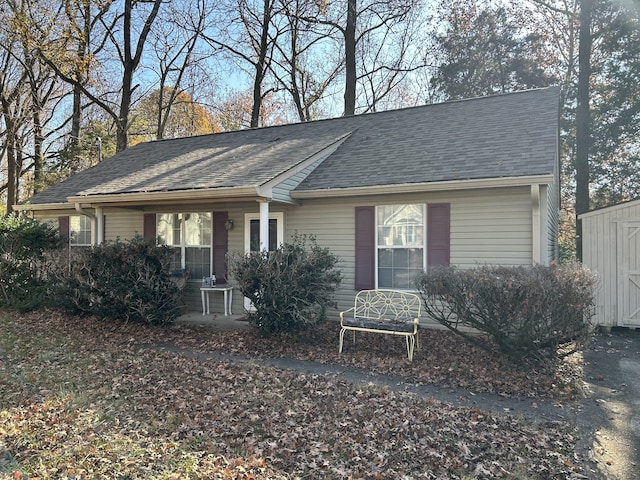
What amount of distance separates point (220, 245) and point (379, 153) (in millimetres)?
3981

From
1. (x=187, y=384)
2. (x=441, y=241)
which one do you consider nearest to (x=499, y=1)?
(x=441, y=241)

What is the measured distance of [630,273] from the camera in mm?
7707

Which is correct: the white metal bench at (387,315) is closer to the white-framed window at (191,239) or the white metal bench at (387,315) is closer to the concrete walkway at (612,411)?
the concrete walkway at (612,411)

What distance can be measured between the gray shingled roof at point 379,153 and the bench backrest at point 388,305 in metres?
2.01

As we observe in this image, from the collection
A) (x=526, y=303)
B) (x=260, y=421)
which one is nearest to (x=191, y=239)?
(x=260, y=421)

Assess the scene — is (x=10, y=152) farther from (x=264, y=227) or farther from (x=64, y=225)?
(x=264, y=227)

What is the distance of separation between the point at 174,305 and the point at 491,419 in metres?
6.00

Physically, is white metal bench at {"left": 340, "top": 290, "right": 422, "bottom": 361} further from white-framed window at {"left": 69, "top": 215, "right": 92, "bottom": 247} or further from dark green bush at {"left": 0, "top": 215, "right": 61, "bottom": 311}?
white-framed window at {"left": 69, "top": 215, "right": 92, "bottom": 247}

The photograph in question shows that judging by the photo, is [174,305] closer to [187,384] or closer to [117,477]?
[187,384]

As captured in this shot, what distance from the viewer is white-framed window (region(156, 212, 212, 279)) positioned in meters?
9.47

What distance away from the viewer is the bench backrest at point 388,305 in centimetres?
720

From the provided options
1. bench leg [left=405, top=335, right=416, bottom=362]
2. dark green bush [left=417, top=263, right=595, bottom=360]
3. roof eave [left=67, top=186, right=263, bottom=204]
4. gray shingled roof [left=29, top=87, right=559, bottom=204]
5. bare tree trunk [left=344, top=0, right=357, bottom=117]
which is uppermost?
bare tree trunk [left=344, top=0, right=357, bottom=117]

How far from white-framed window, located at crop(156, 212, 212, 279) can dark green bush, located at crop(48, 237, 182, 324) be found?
1391mm

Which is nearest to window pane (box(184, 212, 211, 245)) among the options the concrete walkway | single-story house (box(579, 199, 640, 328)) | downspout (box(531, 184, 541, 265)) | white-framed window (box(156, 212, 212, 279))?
white-framed window (box(156, 212, 212, 279))
